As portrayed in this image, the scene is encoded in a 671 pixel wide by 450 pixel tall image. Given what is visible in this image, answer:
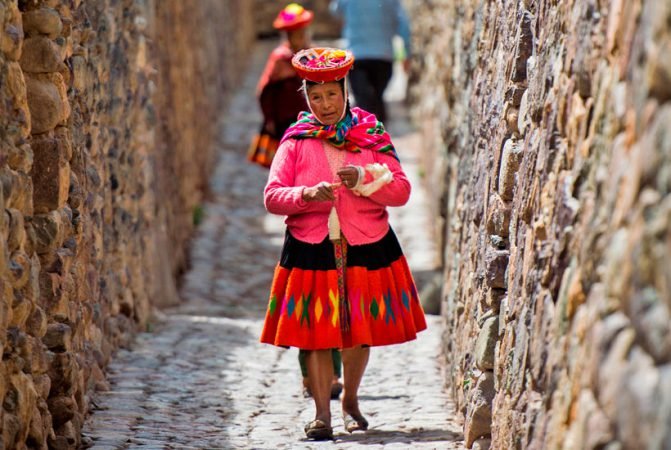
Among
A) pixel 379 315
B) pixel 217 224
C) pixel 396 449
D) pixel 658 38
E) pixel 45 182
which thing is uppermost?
pixel 658 38

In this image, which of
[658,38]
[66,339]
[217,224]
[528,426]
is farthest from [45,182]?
[217,224]

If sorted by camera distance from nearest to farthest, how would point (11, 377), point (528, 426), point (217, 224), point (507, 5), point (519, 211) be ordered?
point (528, 426) < point (11, 377) < point (519, 211) < point (507, 5) < point (217, 224)

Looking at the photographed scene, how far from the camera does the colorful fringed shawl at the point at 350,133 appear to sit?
5.09 metres

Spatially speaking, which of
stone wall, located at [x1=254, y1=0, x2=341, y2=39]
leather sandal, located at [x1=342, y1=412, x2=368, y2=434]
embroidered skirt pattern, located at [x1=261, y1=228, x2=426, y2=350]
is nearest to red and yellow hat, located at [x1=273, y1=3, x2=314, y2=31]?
embroidered skirt pattern, located at [x1=261, y1=228, x2=426, y2=350]

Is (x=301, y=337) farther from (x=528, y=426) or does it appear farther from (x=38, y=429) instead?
(x=528, y=426)

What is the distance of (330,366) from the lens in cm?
519

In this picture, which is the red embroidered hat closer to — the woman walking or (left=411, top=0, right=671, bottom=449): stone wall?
A: the woman walking

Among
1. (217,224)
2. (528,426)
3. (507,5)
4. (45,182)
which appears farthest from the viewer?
(217,224)

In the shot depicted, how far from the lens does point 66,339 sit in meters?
4.70

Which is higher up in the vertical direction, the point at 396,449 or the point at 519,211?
the point at 519,211

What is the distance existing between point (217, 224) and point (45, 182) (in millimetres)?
6080

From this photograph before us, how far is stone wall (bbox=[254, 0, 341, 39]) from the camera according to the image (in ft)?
63.6

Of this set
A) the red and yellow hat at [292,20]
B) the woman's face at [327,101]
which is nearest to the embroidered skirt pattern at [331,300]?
the woman's face at [327,101]

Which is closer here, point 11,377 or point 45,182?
point 11,377
